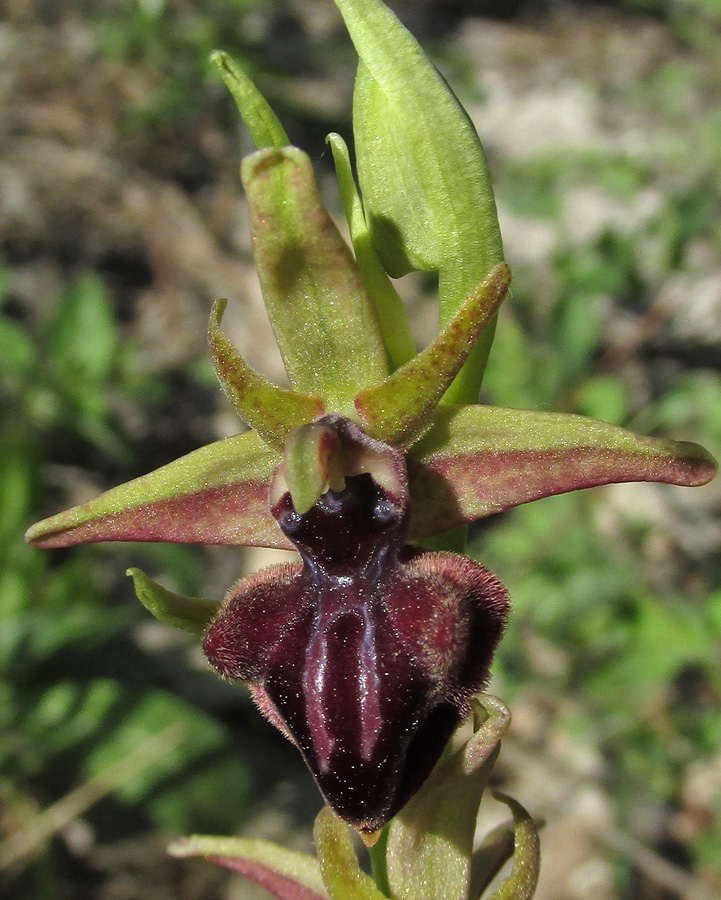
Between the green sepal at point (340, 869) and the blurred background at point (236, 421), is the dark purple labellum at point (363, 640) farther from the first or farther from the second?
the blurred background at point (236, 421)

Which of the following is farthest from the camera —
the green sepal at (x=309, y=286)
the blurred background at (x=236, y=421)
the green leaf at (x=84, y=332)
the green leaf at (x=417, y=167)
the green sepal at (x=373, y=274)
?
the green leaf at (x=84, y=332)

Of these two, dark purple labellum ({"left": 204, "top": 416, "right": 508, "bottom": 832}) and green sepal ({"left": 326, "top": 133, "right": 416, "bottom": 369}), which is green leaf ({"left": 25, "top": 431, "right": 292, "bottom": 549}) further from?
green sepal ({"left": 326, "top": 133, "right": 416, "bottom": 369})

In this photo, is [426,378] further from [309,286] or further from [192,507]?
[192,507]

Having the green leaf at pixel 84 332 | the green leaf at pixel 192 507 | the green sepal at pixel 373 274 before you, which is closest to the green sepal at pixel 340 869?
the green leaf at pixel 192 507

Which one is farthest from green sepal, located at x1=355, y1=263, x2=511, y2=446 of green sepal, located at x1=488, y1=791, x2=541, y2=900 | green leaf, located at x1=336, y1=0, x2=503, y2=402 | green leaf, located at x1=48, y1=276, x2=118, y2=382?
green leaf, located at x1=48, y1=276, x2=118, y2=382

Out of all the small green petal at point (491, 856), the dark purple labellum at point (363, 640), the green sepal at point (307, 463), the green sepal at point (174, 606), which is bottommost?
the small green petal at point (491, 856)

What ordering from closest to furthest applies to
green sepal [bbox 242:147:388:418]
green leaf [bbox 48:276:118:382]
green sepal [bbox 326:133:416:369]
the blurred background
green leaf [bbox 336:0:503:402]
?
green sepal [bbox 242:147:388:418], green leaf [bbox 336:0:503:402], green sepal [bbox 326:133:416:369], the blurred background, green leaf [bbox 48:276:118:382]
